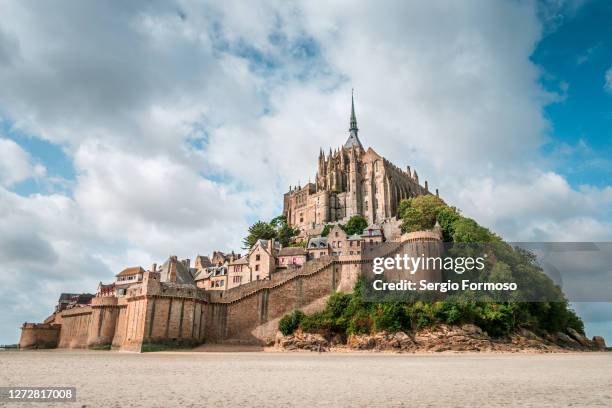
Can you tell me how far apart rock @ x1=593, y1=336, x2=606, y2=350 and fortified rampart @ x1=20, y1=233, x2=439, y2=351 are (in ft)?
123

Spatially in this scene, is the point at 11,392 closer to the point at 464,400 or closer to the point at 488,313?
the point at 464,400

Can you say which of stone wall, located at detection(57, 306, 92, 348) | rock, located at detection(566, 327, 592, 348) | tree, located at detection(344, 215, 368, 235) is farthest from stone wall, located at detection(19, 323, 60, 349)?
rock, located at detection(566, 327, 592, 348)

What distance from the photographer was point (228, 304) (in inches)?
2074

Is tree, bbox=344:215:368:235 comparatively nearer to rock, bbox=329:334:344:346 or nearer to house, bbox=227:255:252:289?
house, bbox=227:255:252:289

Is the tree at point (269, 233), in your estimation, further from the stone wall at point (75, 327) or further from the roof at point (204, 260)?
the stone wall at point (75, 327)

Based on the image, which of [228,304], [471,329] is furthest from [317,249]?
[471,329]

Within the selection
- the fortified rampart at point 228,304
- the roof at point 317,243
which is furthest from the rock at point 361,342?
the roof at point 317,243

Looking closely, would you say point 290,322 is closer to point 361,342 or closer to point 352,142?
point 361,342

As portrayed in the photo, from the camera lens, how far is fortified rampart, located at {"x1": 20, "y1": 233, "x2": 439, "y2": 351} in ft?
158

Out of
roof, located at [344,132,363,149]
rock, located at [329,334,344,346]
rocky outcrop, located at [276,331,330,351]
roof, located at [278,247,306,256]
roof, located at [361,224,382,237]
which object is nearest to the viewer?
rocky outcrop, located at [276,331,330,351]

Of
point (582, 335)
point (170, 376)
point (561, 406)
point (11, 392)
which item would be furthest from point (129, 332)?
point (582, 335)

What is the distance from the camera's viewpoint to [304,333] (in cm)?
4894

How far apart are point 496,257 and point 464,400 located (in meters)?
44.1

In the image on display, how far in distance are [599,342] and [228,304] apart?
57.1m
